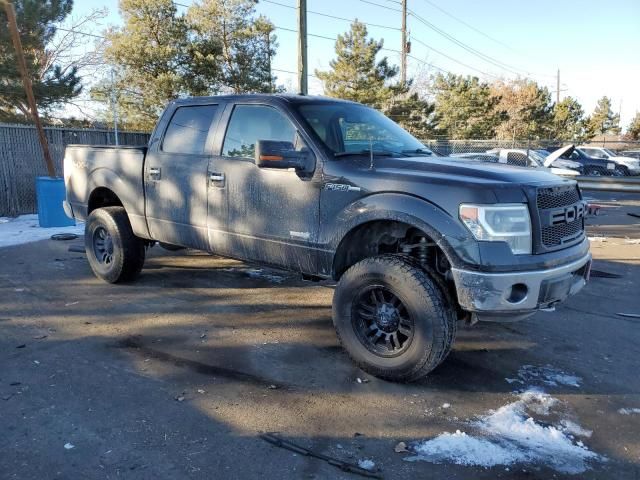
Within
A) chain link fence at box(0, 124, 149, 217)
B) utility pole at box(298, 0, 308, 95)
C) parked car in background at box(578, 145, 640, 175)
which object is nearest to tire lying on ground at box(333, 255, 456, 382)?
chain link fence at box(0, 124, 149, 217)

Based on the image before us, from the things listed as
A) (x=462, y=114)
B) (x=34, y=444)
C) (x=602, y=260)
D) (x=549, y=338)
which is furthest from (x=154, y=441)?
(x=462, y=114)

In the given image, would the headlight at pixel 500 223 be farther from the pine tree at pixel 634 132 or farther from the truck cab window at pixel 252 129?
the pine tree at pixel 634 132

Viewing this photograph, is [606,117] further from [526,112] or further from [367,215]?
[367,215]

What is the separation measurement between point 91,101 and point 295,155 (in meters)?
27.0

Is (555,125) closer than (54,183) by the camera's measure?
No

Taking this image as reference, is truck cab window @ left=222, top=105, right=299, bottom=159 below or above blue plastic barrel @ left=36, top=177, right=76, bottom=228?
above

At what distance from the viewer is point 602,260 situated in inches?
307

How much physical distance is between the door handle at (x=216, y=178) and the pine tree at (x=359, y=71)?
2858 centimetres

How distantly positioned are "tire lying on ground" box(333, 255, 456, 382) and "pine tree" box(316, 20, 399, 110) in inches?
1166

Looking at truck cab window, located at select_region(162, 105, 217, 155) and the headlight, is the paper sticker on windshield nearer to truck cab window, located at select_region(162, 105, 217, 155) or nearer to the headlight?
the headlight

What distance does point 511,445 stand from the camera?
9.36ft

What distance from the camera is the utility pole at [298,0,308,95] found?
44.1 ft

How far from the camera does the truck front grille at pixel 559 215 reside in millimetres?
3396

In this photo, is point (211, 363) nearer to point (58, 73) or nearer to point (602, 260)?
point (602, 260)
